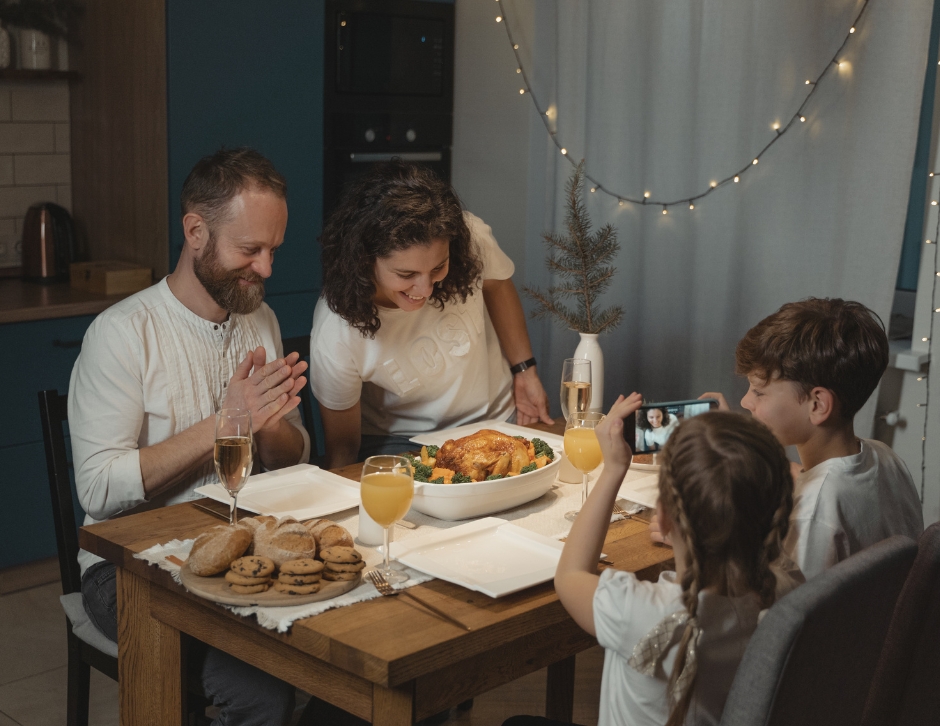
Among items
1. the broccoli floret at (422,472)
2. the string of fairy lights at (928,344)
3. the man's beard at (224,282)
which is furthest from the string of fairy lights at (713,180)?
the broccoli floret at (422,472)

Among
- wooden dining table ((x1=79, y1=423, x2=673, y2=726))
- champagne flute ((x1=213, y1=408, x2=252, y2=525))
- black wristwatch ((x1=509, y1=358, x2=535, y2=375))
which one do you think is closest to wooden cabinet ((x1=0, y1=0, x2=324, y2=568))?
black wristwatch ((x1=509, y1=358, x2=535, y2=375))

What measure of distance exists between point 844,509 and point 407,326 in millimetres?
1144

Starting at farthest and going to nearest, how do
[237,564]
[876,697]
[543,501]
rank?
[543,501] → [876,697] → [237,564]

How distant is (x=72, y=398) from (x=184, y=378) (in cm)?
21

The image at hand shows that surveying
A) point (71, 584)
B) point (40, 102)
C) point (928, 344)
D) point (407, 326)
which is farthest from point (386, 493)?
point (40, 102)

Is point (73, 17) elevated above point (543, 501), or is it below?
above

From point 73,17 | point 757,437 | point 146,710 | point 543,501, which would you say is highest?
point 73,17

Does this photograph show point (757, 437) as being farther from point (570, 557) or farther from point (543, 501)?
point (543, 501)

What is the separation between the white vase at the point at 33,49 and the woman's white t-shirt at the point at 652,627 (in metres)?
2.99

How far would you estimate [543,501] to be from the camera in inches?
75.7

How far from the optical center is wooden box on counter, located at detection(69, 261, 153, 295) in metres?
3.40

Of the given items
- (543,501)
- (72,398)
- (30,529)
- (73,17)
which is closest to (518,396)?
(543,501)

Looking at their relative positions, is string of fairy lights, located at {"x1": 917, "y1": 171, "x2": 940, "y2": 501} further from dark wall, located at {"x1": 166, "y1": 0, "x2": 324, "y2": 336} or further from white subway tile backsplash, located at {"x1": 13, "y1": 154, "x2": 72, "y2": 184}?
white subway tile backsplash, located at {"x1": 13, "y1": 154, "x2": 72, "y2": 184}

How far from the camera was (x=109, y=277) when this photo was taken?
3.39 m
